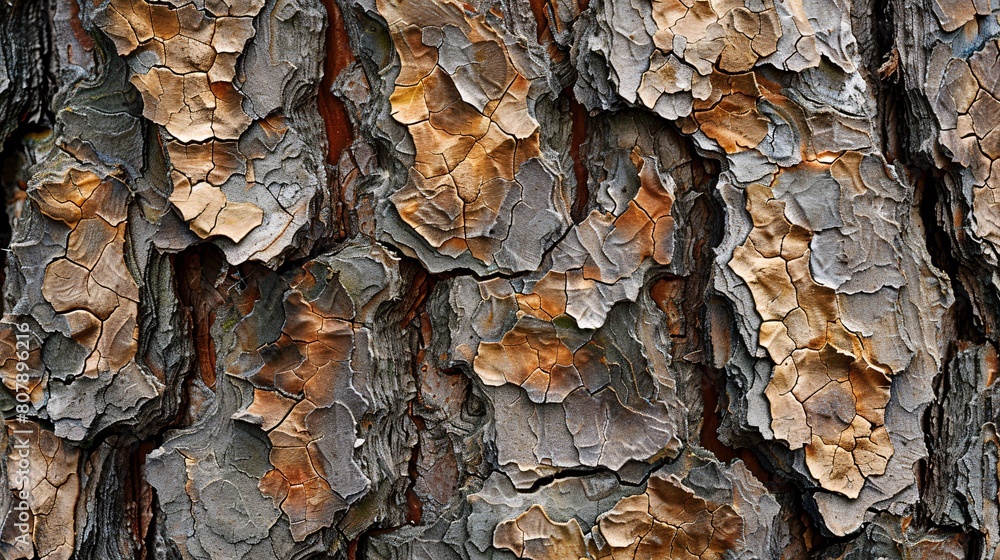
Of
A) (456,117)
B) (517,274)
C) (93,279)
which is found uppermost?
(456,117)

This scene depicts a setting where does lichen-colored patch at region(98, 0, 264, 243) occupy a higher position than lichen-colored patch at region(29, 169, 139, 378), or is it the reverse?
lichen-colored patch at region(98, 0, 264, 243)

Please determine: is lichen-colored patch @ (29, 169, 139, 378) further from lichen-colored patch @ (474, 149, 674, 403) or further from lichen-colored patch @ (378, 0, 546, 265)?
lichen-colored patch @ (474, 149, 674, 403)

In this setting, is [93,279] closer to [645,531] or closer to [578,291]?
[578,291]

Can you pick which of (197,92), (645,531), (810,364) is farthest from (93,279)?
(810,364)

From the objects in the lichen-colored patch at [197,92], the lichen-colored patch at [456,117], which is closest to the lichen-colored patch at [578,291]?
the lichen-colored patch at [456,117]

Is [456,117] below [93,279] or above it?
above

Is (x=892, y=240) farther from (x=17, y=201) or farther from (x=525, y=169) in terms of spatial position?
(x=17, y=201)

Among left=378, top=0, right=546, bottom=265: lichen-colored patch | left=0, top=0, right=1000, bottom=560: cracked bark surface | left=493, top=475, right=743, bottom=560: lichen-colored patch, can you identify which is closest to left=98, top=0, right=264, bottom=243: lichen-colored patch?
left=0, top=0, right=1000, bottom=560: cracked bark surface

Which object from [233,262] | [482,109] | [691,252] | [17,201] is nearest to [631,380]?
[691,252]
